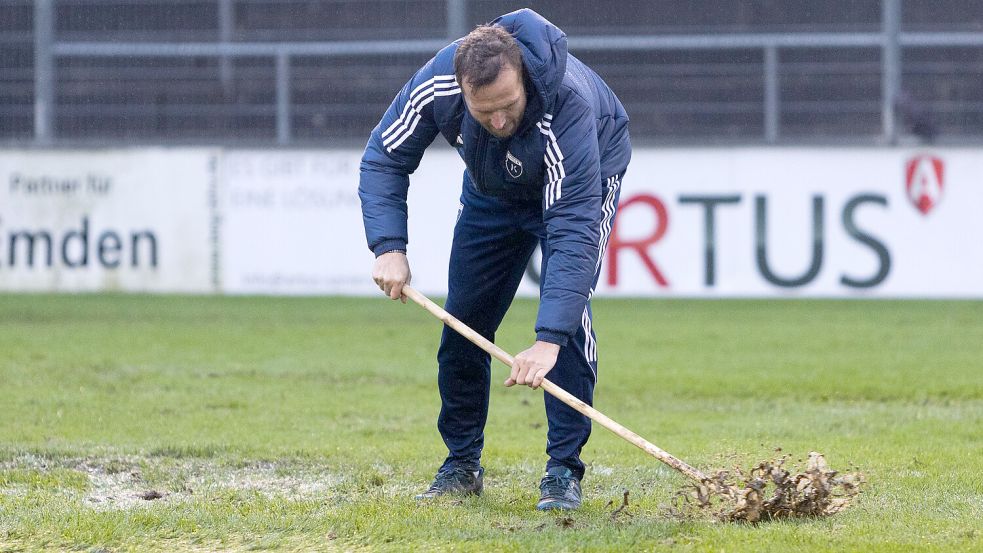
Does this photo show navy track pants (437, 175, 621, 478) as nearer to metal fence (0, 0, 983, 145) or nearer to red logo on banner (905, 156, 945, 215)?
metal fence (0, 0, 983, 145)

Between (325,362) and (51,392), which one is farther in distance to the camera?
(325,362)

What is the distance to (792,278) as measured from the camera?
13.0 metres

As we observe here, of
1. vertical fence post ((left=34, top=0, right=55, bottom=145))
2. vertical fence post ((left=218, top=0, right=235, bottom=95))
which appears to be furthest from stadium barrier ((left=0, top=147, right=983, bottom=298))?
vertical fence post ((left=218, top=0, right=235, bottom=95))

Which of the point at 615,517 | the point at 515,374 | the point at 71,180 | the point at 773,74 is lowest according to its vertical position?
the point at 615,517

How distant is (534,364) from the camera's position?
167 inches

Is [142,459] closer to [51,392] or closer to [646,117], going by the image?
[51,392]

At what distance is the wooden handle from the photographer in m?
4.44

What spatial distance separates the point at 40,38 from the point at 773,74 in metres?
7.48

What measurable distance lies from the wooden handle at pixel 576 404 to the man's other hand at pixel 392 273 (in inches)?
1.5

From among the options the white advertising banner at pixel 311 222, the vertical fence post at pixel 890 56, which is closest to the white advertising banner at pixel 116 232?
the white advertising banner at pixel 311 222

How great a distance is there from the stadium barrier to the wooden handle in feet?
27.7

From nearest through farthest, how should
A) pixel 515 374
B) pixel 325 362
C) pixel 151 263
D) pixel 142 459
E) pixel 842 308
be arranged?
pixel 515 374
pixel 142 459
pixel 325 362
pixel 842 308
pixel 151 263

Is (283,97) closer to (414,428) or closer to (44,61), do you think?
(44,61)

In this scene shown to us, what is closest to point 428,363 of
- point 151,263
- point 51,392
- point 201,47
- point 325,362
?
point 325,362
